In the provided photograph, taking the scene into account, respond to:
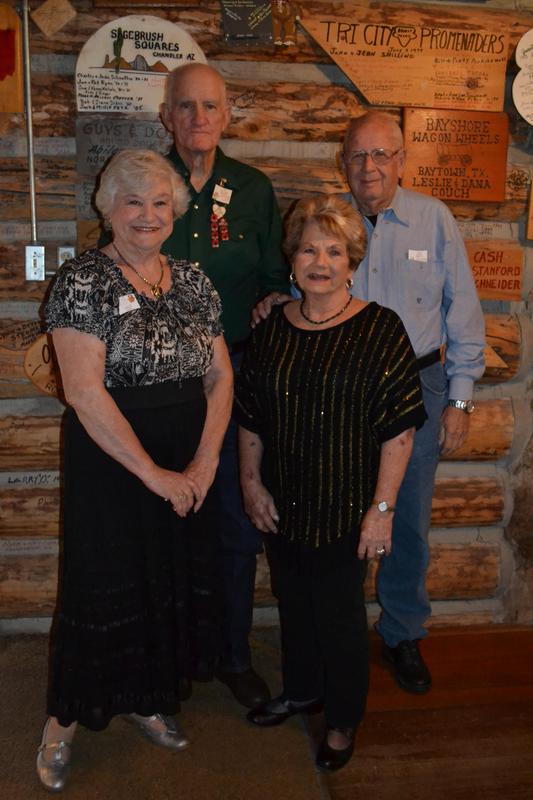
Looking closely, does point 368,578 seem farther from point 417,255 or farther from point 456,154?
point 456,154

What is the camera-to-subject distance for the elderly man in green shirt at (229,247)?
8.04 ft

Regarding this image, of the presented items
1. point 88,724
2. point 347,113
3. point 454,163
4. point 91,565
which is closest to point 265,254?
point 347,113

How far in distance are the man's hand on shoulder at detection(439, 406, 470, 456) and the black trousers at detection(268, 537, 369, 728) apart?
0.72 m

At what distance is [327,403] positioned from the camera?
2.03m

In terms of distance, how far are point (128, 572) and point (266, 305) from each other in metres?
0.97

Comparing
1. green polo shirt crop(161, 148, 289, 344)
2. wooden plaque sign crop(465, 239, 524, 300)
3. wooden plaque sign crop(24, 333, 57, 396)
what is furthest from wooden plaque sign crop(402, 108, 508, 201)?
wooden plaque sign crop(24, 333, 57, 396)

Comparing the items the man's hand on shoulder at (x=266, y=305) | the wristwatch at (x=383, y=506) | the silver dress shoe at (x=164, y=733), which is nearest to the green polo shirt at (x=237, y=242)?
the man's hand on shoulder at (x=266, y=305)

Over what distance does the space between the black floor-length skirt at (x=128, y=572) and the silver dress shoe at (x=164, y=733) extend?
0.21 meters

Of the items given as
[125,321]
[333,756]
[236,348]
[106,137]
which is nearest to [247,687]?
[333,756]

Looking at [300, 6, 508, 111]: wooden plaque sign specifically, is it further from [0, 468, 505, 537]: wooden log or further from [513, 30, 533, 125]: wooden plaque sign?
[0, 468, 505, 537]: wooden log

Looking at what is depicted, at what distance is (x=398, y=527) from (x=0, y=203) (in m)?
1.98

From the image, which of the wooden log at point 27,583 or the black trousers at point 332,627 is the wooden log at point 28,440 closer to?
the wooden log at point 27,583

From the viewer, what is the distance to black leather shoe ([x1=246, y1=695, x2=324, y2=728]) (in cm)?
247

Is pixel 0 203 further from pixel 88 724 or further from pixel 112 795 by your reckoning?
pixel 112 795
